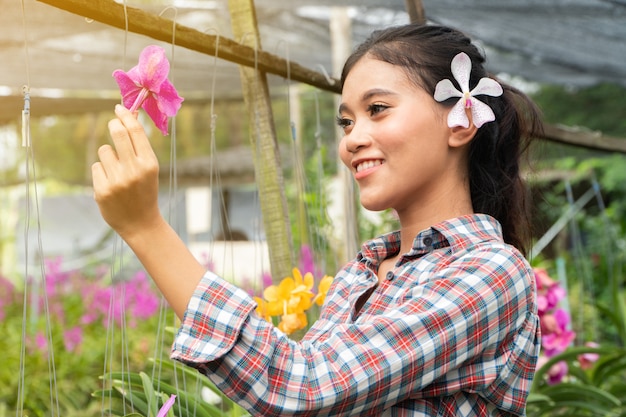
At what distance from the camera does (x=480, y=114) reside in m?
1.20

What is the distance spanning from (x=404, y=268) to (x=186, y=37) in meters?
0.76

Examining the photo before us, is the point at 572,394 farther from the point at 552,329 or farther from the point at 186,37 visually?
the point at 186,37

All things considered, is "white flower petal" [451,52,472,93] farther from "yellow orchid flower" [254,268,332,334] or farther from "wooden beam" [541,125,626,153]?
"wooden beam" [541,125,626,153]

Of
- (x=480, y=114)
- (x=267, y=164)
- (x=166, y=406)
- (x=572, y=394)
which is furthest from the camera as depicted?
(x=572, y=394)

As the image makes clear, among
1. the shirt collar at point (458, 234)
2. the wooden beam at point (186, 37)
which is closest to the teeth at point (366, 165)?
the shirt collar at point (458, 234)

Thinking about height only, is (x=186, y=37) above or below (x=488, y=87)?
above

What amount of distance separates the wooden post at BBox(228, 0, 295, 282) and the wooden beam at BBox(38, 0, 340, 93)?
64 mm

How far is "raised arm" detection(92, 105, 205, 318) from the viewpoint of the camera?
0.85 m

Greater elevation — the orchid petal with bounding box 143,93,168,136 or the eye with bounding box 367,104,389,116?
the eye with bounding box 367,104,389,116

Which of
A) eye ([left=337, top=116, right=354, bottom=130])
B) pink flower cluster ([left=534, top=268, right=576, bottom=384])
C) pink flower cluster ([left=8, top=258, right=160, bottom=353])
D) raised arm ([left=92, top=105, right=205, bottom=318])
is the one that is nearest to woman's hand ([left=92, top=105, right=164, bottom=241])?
raised arm ([left=92, top=105, right=205, bottom=318])

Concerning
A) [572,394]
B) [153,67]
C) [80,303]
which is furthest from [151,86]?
[80,303]

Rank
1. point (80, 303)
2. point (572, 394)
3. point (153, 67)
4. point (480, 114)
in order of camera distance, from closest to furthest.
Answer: point (153, 67)
point (480, 114)
point (572, 394)
point (80, 303)

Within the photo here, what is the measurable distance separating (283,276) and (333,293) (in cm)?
79

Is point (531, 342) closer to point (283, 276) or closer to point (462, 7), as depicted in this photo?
point (283, 276)
